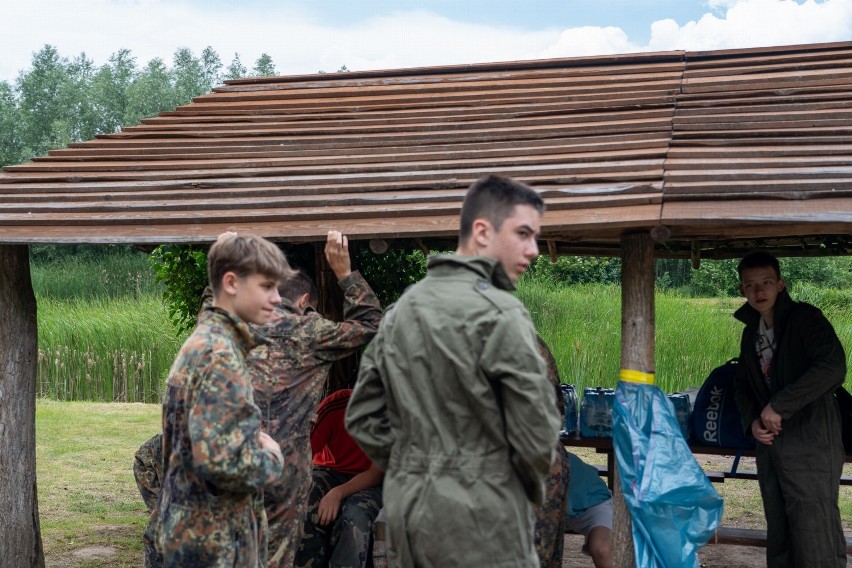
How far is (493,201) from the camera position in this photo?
380cm

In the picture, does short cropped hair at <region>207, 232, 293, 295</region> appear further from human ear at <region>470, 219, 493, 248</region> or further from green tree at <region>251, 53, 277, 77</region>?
green tree at <region>251, 53, 277, 77</region>

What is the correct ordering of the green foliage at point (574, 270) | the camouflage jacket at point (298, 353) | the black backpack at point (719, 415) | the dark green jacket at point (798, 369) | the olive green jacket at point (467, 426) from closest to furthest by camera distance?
the olive green jacket at point (467, 426)
the camouflage jacket at point (298, 353)
the dark green jacket at point (798, 369)
the black backpack at point (719, 415)
the green foliage at point (574, 270)

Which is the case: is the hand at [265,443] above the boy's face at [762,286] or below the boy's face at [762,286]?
below

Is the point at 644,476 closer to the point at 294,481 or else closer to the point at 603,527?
the point at 603,527

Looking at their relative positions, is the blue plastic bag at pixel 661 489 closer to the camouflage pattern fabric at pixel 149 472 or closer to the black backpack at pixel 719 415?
the black backpack at pixel 719 415

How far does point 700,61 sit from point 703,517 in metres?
3.95

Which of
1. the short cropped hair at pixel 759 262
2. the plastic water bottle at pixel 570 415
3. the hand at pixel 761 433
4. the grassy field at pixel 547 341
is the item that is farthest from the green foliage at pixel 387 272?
the grassy field at pixel 547 341

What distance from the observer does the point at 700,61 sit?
8.02 m

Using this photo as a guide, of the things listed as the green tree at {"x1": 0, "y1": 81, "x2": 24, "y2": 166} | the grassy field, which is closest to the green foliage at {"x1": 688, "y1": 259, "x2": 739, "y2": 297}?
the grassy field

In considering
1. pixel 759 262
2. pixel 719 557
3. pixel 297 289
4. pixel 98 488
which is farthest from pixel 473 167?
pixel 98 488

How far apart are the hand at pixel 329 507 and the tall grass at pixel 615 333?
747 cm

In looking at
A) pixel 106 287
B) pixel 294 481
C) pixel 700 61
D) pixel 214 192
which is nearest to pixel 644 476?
pixel 294 481

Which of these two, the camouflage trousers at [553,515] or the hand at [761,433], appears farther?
the hand at [761,433]

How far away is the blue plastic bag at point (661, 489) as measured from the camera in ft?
18.2
